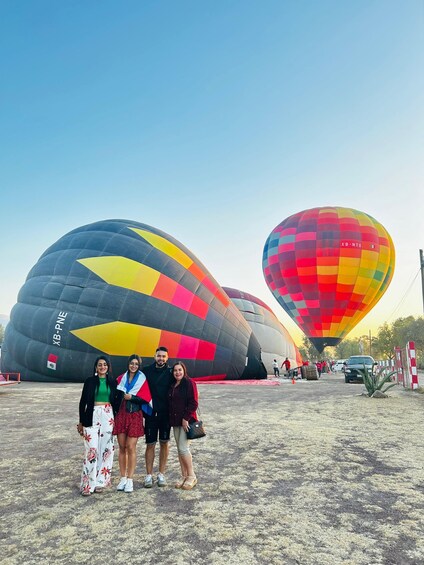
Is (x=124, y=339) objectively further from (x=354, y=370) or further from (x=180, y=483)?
(x=180, y=483)

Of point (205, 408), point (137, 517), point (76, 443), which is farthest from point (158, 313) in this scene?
point (137, 517)

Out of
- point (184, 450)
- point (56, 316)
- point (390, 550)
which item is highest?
point (56, 316)

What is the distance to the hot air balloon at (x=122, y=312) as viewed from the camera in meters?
15.4

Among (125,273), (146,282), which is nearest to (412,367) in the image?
(146,282)

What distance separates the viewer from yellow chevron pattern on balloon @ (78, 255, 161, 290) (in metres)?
15.7

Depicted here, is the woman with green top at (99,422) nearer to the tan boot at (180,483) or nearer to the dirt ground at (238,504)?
the dirt ground at (238,504)

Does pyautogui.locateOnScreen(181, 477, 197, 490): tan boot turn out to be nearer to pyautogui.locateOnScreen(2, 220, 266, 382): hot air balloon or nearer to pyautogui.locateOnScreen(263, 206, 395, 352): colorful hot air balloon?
pyautogui.locateOnScreen(2, 220, 266, 382): hot air balloon

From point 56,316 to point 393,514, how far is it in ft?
48.1

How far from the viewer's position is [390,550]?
2887 mm

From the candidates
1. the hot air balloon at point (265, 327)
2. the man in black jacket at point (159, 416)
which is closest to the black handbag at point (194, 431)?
the man in black jacket at point (159, 416)

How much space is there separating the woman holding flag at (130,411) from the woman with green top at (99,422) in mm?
97

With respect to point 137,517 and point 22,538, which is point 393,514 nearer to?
point 137,517

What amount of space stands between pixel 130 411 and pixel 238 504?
1.47 m

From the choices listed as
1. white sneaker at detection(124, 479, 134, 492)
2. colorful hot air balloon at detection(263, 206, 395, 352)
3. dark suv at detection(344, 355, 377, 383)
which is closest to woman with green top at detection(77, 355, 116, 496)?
white sneaker at detection(124, 479, 134, 492)
